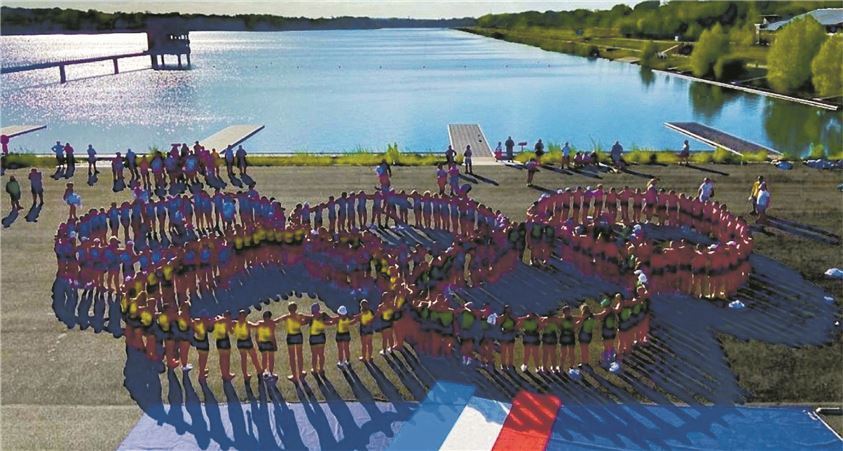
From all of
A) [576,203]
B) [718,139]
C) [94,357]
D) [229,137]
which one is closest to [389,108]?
[229,137]

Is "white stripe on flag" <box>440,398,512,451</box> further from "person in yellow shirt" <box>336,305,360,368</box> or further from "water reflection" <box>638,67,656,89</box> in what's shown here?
"water reflection" <box>638,67,656,89</box>

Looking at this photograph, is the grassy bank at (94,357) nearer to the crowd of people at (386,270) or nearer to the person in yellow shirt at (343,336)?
the person in yellow shirt at (343,336)

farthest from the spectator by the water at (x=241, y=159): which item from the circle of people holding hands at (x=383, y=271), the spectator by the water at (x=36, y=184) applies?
the spectator by the water at (x=36, y=184)

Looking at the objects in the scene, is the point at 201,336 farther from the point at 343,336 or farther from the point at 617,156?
the point at 617,156

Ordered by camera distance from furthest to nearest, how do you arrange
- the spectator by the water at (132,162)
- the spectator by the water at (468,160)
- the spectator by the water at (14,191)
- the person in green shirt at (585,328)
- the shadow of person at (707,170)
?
the shadow of person at (707,170) → the spectator by the water at (468,160) → the spectator by the water at (132,162) → the spectator by the water at (14,191) → the person in green shirt at (585,328)

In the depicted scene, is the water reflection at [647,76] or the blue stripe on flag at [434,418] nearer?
the blue stripe on flag at [434,418]

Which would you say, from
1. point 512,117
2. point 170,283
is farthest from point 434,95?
point 170,283

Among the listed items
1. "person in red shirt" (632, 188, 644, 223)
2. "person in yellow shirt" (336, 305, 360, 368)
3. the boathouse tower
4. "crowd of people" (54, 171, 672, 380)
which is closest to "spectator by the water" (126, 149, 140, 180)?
"crowd of people" (54, 171, 672, 380)
